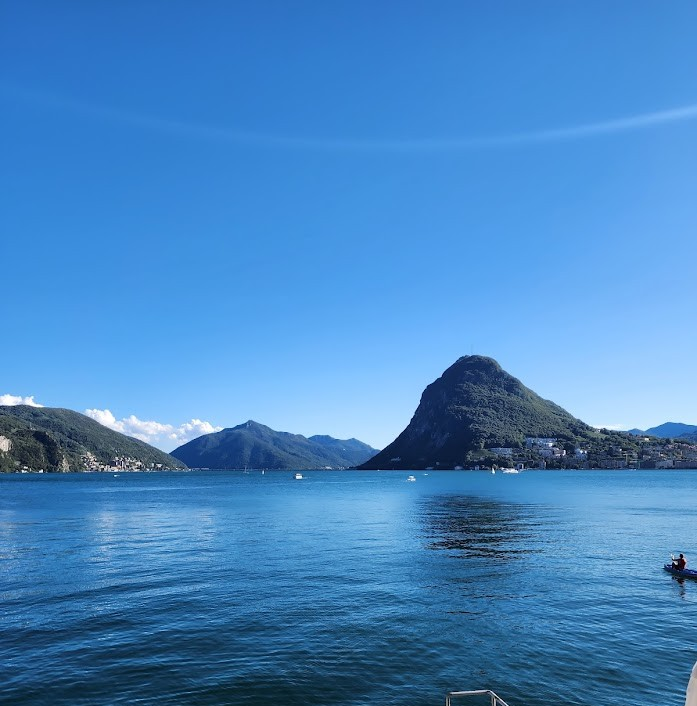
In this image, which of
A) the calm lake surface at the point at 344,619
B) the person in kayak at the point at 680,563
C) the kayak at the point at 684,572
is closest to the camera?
the calm lake surface at the point at 344,619

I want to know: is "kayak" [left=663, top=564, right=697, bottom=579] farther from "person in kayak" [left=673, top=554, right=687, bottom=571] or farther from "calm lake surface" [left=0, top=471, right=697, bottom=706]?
"calm lake surface" [left=0, top=471, right=697, bottom=706]

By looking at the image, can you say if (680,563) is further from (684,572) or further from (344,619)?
(344,619)

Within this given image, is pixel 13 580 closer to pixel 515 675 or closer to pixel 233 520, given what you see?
pixel 515 675

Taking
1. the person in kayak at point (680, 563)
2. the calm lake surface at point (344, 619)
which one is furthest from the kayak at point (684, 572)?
the calm lake surface at point (344, 619)

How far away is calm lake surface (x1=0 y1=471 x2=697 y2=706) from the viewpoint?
2181cm

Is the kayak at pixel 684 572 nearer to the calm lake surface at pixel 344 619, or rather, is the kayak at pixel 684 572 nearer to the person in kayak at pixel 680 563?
the person in kayak at pixel 680 563

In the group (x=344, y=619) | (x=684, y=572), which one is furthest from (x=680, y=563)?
(x=344, y=619)

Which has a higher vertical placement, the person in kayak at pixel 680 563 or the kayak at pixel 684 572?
the person in kayak at pixel 680 563

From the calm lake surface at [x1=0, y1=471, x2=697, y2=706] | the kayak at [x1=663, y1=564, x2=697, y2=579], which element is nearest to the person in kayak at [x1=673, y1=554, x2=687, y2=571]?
the kayak at [x1=663, y1=564, x2=697, y2=579]

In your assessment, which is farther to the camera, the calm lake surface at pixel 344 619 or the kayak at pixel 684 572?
the kayak at pixel 684 572

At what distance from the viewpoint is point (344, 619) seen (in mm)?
30266

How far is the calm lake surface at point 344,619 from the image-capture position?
859 inches

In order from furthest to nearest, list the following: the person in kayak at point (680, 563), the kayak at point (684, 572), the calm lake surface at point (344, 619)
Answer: the person in kayak at point (680, 563) < the kayak at point (684, 572) < the calm lake surface at point (344, 619)

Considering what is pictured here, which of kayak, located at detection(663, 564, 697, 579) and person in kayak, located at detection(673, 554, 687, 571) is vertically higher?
person in kayak, located at detection(673, 554, 687, 571)
